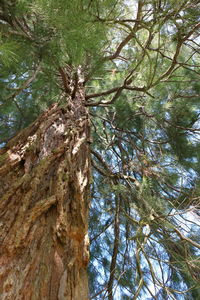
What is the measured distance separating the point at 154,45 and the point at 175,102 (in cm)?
59

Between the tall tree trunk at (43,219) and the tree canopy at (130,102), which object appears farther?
the tree canopy at (130,102)

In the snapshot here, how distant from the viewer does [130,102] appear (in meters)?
2.70

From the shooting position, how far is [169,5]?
1.24 meters

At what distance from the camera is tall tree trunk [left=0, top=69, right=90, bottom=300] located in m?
0.70

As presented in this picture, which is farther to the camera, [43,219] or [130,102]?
[130,102]

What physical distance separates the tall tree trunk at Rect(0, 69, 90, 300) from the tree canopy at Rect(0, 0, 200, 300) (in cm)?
40

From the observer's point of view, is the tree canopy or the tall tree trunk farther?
the tree canopy

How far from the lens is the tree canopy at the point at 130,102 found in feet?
3.92

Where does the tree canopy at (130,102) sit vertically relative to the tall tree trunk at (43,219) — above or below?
above

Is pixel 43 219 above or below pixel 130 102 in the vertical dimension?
below

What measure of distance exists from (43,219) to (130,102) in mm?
2056

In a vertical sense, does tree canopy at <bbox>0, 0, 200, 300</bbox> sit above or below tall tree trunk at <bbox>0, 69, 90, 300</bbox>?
above

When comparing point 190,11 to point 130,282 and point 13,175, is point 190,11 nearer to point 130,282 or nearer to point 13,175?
point 13,175

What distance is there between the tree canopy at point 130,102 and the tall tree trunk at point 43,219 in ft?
1.30
